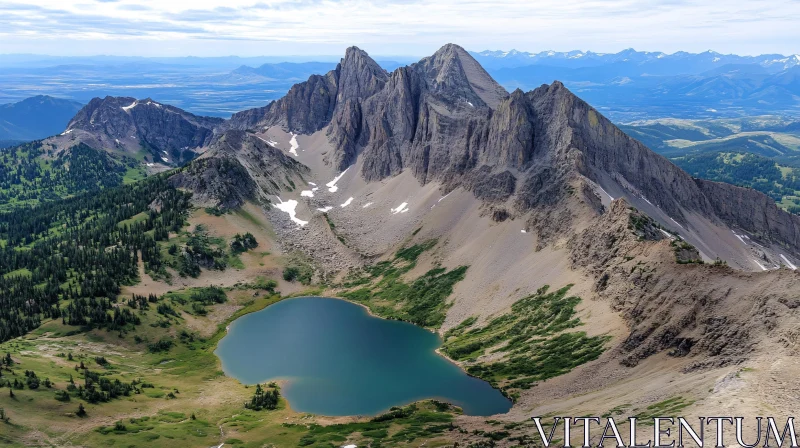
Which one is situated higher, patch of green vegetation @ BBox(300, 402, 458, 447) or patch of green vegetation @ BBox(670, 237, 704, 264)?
patch of green vegetation @ BBox(670, 237, 704, 264)

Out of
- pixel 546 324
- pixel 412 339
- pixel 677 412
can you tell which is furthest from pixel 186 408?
pixel 677 412


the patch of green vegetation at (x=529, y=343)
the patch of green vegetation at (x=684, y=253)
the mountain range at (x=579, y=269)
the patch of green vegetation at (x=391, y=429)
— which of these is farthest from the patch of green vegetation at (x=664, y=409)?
the patch of green vegetation at (x=684, y=253)

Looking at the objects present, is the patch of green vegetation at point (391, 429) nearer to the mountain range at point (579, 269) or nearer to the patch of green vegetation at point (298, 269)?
the mountain range at point (579, 269)

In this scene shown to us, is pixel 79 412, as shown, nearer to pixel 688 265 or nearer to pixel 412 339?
pixel 412 339

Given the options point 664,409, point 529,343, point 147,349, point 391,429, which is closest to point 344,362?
point 391,429

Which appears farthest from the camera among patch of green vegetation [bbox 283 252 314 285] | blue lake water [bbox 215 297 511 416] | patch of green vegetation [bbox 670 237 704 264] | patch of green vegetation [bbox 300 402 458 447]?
patch of green vegetation [bbox 283 252 314 285]

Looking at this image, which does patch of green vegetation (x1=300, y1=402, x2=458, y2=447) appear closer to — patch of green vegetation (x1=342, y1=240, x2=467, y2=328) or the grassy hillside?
the grassy hillside

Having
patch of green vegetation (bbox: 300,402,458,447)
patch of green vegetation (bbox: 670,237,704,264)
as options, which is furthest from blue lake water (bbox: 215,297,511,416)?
patch of green vegetation (bbox: 670,237,704,264)
